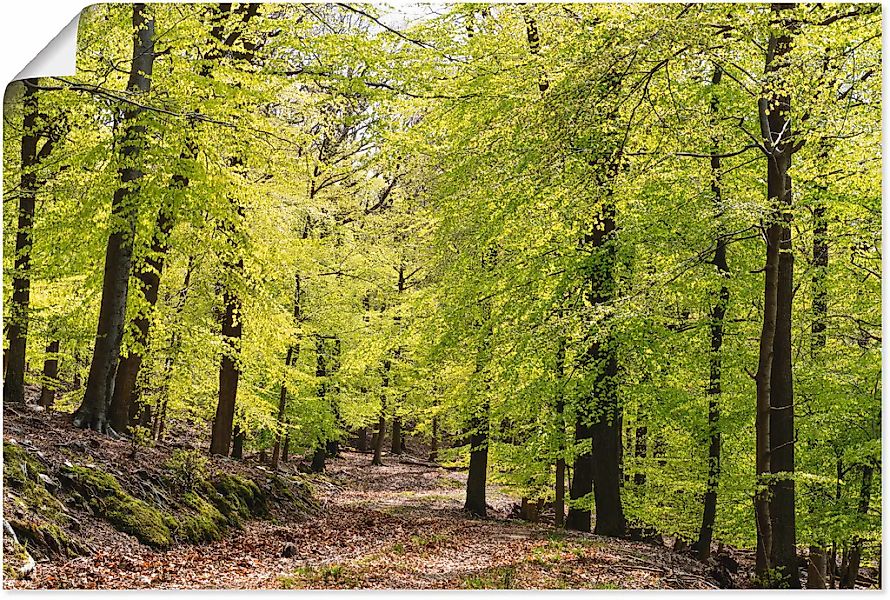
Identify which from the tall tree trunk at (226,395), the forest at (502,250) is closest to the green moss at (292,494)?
the forest at (502,250)

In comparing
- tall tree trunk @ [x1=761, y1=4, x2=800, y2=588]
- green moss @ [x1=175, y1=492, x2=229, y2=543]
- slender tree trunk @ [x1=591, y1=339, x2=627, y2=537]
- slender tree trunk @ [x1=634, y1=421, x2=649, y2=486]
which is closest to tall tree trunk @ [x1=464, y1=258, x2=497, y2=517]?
slender tree trunk @ [x1=591, y1=339, x2=627, y2=537]

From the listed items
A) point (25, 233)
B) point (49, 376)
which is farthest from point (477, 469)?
point (25, 233)

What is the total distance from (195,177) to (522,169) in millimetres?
2715

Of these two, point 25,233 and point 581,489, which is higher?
point 25,233

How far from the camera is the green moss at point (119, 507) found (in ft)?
17.3

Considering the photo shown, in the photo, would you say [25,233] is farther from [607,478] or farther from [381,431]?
[381,431]

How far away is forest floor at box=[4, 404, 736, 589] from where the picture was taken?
475 centimetres

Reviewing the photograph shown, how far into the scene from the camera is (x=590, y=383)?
7578 millimetres

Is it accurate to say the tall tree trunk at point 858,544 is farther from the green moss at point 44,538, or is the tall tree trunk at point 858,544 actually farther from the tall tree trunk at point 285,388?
the tall tree trunk at point 285,388

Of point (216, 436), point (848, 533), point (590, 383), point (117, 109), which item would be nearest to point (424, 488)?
point (216, 436)

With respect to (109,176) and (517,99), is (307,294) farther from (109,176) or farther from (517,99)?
(517,99)

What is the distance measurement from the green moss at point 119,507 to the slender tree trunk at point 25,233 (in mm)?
1905

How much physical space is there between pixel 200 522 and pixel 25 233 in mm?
3079

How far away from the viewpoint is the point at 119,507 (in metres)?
5.39
